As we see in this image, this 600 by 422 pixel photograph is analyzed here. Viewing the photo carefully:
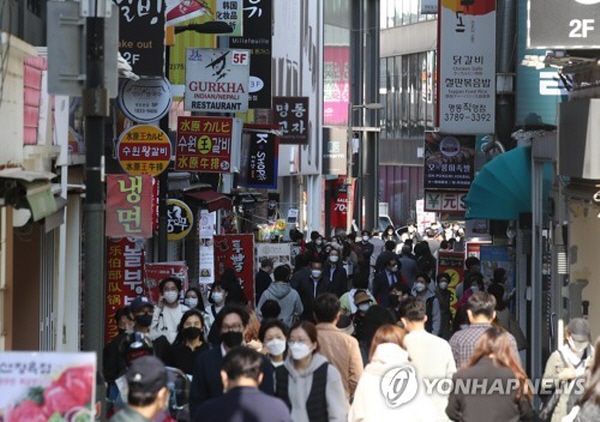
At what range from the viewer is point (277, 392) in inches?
429

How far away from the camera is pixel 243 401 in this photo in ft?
28.0

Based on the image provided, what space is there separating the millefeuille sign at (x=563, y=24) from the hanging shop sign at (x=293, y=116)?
33.3 m

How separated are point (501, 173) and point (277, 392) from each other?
12004 mm

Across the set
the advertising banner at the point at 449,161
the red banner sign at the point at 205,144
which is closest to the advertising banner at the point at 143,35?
the red banner sign at the point at 205,144

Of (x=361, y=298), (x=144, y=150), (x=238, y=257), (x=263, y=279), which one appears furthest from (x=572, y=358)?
(x=238, y=257)

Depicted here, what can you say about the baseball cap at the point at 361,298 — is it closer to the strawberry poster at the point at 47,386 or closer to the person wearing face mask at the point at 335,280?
the person wearing face mask at the point at 335,280

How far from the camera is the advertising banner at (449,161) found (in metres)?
33.5

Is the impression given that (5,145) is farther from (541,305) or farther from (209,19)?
(209,19)

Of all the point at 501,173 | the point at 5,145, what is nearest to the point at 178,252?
the point at 501,173

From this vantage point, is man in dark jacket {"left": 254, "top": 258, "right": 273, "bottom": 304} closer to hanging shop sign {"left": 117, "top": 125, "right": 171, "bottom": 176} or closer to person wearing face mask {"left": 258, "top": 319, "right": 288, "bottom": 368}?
hanging shop sign {"left": 117, "top": 125, "right": 171, "bottom": 176}

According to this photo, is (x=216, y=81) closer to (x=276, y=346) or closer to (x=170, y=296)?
(x=170, y=296)

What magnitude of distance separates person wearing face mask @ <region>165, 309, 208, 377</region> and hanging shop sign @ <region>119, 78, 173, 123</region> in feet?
25.9

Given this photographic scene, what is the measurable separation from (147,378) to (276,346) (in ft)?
11.4

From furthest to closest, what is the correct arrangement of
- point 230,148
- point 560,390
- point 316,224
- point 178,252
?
point 316,224
point 178,252
point 230,148
point 560,390
